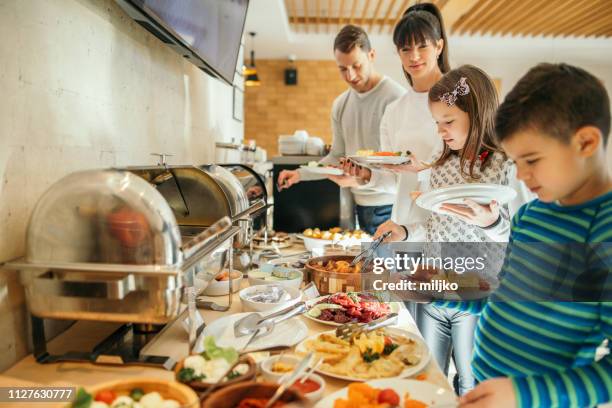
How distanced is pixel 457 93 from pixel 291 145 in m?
2.59

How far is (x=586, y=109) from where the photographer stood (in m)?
1.00

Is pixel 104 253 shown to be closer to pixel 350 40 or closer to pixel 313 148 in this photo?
pixel 350 40

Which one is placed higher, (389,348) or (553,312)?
(553,312)

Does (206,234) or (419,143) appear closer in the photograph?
(206,234)

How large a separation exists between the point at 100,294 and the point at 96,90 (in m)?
0.85

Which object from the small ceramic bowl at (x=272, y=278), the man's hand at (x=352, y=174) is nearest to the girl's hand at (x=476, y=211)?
the small ceramic bowl at (x=272, y=278)

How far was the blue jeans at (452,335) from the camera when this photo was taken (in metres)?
1.76

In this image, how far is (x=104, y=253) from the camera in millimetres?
1087

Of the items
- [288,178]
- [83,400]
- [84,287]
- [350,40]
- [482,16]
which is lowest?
[83,400]

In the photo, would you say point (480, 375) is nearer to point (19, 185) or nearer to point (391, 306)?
point (391, 306)

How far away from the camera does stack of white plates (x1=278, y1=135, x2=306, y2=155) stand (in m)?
4.27

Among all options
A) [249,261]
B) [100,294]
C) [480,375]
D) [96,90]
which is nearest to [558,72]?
[480,375]

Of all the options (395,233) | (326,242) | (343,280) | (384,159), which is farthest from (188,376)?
(326,242)

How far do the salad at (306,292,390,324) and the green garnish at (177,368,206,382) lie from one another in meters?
0.60
